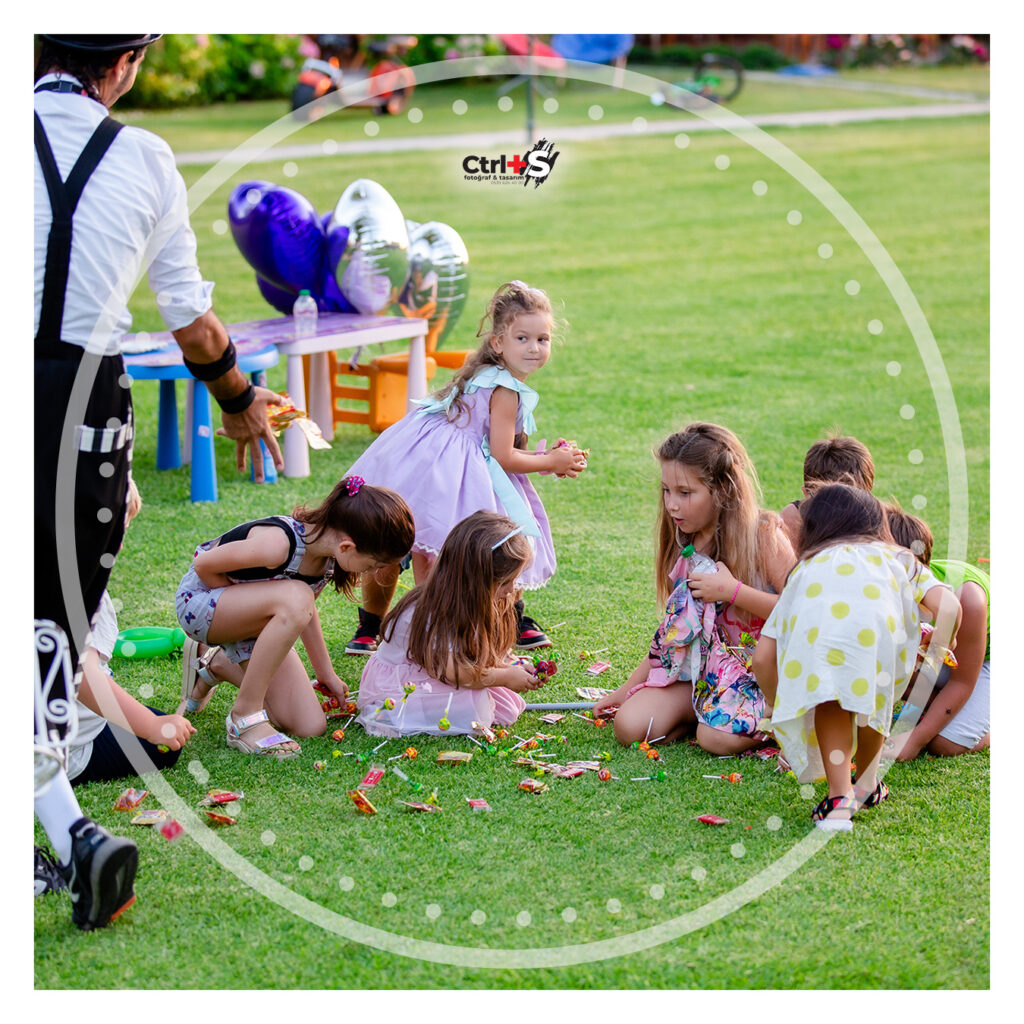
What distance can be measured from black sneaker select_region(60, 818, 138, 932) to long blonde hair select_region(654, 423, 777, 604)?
156 centimetres

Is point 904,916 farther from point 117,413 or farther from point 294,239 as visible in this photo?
point 294,239

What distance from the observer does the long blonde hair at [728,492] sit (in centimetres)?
311

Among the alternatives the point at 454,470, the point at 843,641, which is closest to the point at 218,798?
the point at 454,470

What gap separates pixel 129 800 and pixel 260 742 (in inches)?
14.1

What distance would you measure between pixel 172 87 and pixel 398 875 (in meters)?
19.3

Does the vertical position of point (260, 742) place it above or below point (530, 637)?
below

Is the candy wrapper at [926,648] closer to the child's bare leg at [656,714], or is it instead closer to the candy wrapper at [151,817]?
the child's bare leg at [656,714]

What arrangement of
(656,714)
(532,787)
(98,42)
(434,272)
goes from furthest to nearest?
(434,272), (656,714), (532,787), (98,42)

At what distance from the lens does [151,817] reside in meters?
2.73

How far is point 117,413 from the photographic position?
7.70 ft

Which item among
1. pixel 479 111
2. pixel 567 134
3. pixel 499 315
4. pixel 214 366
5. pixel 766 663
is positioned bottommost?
pixel 766 663

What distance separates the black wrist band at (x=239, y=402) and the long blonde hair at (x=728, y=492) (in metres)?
1.02

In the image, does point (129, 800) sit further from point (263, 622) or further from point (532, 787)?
point (532, 787)

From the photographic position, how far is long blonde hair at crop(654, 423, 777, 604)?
3107 millimetres
